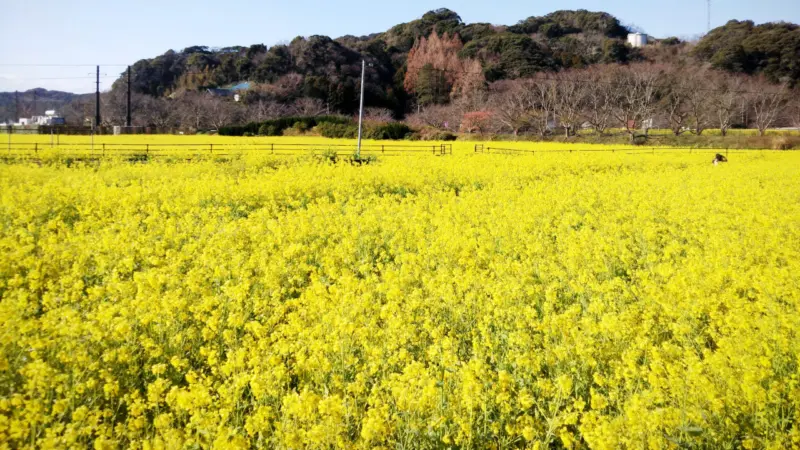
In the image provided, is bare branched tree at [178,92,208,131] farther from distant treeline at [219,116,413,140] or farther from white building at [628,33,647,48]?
white building at [628,33,647,48]

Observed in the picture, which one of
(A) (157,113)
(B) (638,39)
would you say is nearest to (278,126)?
(A) (157,113)

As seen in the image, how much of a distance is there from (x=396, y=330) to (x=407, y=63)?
65081 millimetres

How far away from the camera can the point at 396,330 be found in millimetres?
3912

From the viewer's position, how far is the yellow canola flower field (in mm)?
2844

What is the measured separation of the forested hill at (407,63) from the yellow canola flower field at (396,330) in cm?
4750

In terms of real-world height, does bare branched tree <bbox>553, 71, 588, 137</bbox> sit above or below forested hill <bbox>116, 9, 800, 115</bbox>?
below

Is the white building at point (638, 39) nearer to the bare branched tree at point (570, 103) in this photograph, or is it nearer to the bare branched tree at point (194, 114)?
the bare branched tree at point (570, 103)

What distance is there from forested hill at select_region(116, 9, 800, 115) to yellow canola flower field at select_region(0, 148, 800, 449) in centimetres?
4750

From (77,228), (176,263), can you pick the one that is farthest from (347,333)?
(77,228)

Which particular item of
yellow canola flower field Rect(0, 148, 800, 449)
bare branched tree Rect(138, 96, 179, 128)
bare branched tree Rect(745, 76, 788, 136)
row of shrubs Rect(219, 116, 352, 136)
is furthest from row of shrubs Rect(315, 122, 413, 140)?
bare branched tree Rect(745, 76, 788, 136)

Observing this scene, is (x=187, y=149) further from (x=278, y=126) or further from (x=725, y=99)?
(x=725, y=99)

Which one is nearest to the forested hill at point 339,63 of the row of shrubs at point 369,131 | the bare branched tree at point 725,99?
the row of shrubs at point 369,131

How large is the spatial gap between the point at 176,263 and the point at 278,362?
253 cm

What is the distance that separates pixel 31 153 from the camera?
19.6m
